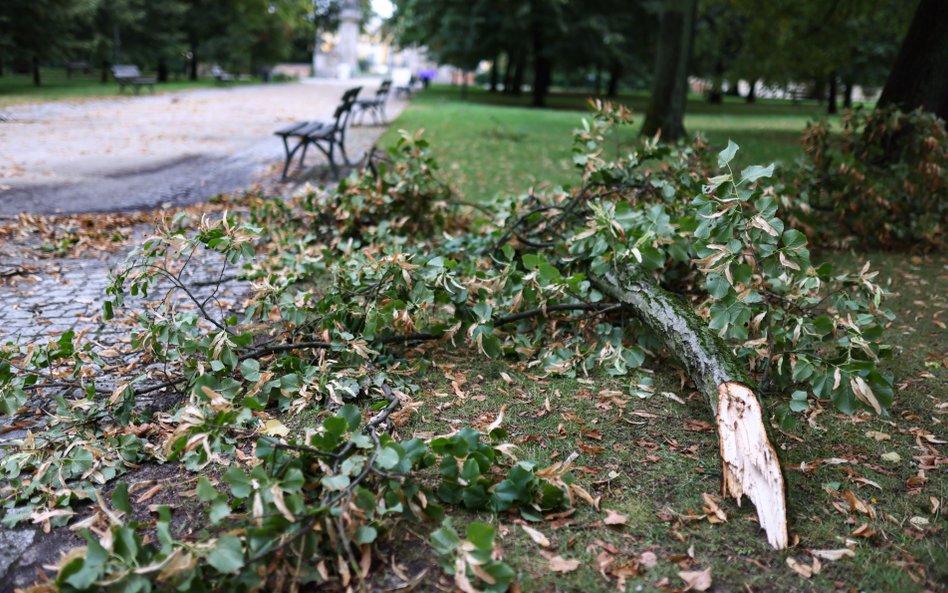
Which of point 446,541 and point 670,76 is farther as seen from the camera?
point 670,76

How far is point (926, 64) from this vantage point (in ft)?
26.3

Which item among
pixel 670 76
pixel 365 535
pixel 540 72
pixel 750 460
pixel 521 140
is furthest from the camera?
pixel 540 72

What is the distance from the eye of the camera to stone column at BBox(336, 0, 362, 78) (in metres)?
47.2

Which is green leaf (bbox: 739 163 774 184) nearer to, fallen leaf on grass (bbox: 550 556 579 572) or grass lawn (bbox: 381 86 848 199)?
fallen leaf on grass (bbox: 550 556 579 572)

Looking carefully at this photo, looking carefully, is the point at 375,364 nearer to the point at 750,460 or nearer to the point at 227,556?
the point at 227,556

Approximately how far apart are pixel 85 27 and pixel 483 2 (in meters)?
13.9

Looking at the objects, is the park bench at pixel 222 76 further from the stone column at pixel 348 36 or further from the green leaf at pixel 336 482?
the green leaf at pixel 336 482

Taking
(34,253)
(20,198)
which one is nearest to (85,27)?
(20,198)

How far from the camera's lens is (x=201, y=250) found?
20.1 feet

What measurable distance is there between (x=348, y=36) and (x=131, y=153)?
41.3 meters

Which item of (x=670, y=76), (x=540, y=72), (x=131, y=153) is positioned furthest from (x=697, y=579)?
(x=540, y=72)

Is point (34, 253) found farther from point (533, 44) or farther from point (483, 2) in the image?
point (533, 44)

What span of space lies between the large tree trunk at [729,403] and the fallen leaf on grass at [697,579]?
0.33 meters

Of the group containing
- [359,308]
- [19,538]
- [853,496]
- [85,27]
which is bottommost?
[19,538]
